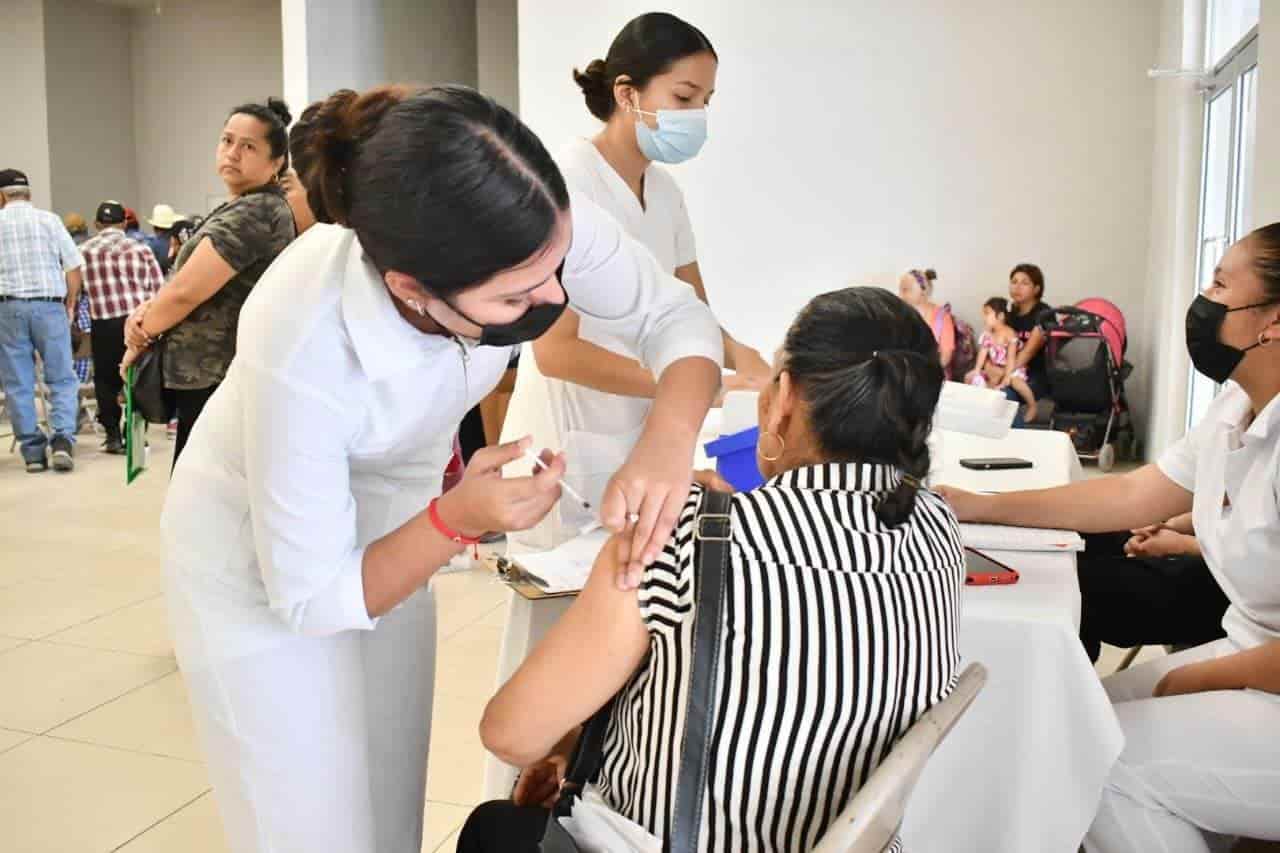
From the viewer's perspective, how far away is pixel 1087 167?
294 inches

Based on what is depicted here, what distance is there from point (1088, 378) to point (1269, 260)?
510 cm

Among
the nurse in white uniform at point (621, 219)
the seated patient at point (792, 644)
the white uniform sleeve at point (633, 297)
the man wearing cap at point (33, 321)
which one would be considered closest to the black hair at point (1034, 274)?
the nurse in white uniform at point (621, 219)

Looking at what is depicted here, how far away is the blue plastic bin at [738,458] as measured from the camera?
1776 mm

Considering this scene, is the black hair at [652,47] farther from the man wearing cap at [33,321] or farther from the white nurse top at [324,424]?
the man wearing cap at [33,321]

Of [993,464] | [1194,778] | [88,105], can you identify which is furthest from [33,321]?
[1194,778]

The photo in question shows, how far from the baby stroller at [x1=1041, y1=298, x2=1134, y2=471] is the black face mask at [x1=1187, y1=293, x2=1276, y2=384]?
494 centimetres

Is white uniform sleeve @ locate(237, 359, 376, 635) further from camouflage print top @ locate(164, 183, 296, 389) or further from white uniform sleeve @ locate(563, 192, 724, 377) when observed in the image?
A: camouflage print top @ locate(164, 183, 296, 389)

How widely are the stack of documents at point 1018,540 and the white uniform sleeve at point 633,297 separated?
2.24ft

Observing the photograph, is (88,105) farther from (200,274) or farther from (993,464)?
(993,464)

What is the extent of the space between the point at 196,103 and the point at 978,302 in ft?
26.7

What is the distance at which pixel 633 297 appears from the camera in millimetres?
1398

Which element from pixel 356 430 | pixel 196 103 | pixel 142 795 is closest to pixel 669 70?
pixel 356 430

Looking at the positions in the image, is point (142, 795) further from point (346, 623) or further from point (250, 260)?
point (346, 623)

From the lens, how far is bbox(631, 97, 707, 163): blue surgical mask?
2131 mm
